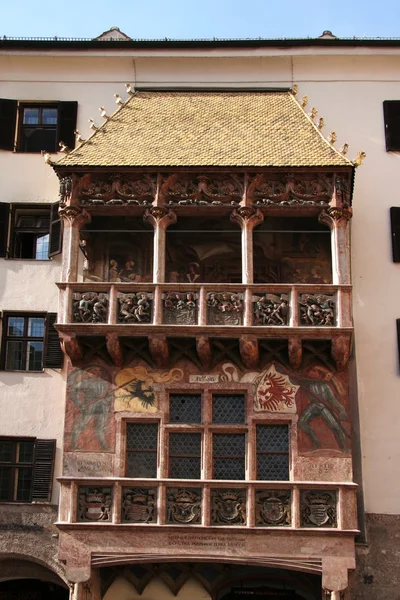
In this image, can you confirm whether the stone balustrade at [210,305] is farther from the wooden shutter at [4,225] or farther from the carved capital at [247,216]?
the wooden shutter at [4,225]

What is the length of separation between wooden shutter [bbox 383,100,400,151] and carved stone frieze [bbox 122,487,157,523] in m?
10.2

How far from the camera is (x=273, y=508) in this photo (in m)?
17.6

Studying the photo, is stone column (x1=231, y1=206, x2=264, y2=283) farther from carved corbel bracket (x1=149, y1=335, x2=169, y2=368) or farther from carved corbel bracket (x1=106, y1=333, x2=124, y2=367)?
carved corbel bracket (x1=106, y1=333, x2=124, y2=367)

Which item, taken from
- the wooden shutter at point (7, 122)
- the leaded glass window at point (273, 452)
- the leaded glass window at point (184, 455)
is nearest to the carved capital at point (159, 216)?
the leaded glass window at point (184, 455)

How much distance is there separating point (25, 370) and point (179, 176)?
5.55m

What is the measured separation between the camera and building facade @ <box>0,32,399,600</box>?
17672 millimetres

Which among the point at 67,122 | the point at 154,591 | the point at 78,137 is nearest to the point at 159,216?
the point at 78,137

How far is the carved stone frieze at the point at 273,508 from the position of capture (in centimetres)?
1755

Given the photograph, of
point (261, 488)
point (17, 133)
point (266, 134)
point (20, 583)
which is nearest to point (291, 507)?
point (261, 488)

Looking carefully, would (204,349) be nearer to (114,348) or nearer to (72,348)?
(114,348)

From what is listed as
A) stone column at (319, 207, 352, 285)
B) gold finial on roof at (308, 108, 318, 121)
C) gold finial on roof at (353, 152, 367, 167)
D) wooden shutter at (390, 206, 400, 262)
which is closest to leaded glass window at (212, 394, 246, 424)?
stone column at (319, 207, 352, 285)

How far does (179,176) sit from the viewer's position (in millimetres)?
19312

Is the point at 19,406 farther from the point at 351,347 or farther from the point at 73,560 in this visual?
the point at 351,347

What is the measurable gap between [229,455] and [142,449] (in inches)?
70.1
